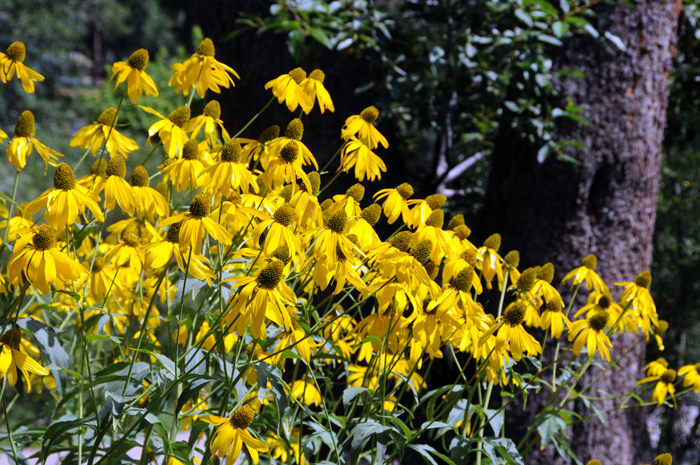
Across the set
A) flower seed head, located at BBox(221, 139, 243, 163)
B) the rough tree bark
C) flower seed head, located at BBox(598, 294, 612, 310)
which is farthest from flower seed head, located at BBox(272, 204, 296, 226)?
the rough tree bark

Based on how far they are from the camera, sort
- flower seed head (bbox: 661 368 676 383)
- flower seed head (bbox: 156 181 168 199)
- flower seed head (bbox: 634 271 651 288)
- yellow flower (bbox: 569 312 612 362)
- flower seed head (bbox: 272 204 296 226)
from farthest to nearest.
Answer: flower seed head (bbox: 661 368 676 383), flower seed head (bbox: 634 271 651 288), flower seed head (bbox: 156 181 168 199), yellow flower (bbox: 569 312 612 362), flower seed head (bbox: 272 204 296 226)

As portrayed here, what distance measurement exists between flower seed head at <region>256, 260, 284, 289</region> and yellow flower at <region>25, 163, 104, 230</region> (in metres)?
0.26

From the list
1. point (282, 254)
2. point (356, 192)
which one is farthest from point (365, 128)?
point (282, 254)

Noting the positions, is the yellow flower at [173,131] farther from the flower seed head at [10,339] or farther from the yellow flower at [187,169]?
the flower seed head at [10,339]

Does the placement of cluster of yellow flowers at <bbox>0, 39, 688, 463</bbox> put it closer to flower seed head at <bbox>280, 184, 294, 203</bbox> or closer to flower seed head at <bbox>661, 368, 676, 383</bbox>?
flower seed head at <bbox>280, 184, 294, 203</bbox>

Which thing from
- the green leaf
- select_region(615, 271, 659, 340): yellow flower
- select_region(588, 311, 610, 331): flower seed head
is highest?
select_region(588, 311, 610, 331): flower seed head

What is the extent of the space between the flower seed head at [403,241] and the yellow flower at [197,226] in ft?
0.85

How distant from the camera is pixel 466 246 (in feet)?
3.36

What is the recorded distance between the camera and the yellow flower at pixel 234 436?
2.46 ft

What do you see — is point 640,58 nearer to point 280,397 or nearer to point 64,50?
point 280,397

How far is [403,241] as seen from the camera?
2.66 feet

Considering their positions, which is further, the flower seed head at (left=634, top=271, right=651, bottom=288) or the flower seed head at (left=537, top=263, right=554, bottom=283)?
the flower seed head at (left=634, top=271, right=651, bottom=288)

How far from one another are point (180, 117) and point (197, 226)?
13.3 inches

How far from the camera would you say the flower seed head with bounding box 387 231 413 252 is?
2.64 feet
